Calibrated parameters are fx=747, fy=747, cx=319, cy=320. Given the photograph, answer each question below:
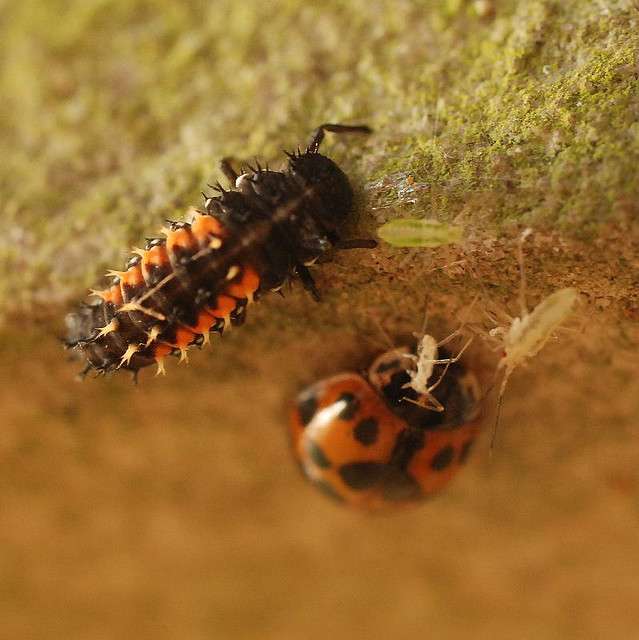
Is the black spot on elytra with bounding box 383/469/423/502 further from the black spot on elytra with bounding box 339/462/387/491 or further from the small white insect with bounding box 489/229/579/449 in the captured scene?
the small white insect with bounding box 489/229/579/449

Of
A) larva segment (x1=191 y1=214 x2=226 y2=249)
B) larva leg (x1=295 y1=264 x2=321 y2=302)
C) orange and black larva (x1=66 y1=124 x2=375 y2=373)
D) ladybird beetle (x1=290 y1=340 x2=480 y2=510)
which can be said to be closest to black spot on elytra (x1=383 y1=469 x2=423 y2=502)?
ladybird beetle (x1=290 y1=340 x2=480 y2=510)

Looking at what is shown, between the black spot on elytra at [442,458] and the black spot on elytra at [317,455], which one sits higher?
the black spot on elytra at [317,455]

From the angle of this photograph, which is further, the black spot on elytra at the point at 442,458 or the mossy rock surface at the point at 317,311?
the black spot on elytra at the point at 442,458

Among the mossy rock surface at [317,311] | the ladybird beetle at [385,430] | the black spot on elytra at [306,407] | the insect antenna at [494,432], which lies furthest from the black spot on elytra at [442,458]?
the black spot on elytra at [306,407]

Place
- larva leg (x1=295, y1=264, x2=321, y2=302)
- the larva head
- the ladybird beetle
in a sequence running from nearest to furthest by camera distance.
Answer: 1. the larva head
2. larva leg (x1=295, y1=264, x2=321, y2=302)
3. the ladybird beetle

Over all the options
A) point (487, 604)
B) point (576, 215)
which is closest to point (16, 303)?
point (576, 215)

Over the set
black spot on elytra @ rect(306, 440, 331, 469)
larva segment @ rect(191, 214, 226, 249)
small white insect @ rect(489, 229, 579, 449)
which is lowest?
black spot on elytra @ rect(306, 440, 331, 469)

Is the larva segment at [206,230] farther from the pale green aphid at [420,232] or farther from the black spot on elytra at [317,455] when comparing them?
the black spot on elytra at [317,455]
